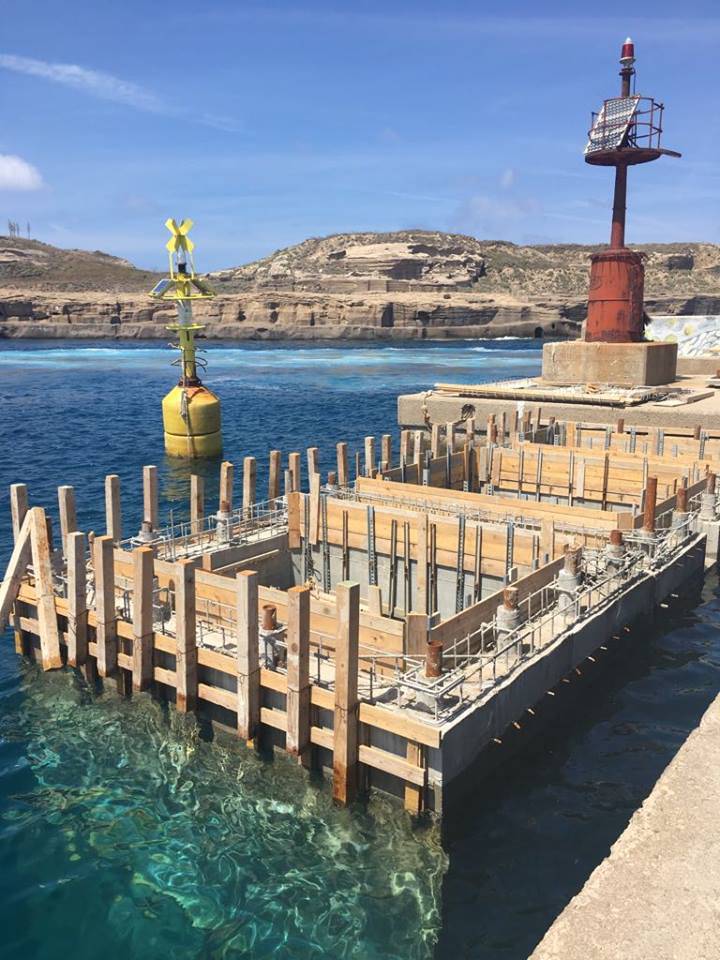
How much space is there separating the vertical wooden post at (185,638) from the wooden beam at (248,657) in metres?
1.00

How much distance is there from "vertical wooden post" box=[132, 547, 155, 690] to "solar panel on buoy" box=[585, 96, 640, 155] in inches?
1283

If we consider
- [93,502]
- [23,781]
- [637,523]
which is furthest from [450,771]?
[93,502]

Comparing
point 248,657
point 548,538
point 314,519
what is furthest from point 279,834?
point 314,519

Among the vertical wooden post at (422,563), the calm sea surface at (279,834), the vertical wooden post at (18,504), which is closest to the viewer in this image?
the calm sea surface at (279,834)

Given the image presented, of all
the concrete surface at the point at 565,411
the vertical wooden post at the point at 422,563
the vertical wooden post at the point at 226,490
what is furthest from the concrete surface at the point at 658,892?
the concrete surface at the point at 565,411

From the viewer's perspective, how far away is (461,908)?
10047 mm

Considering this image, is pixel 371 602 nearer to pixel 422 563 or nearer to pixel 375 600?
pixel 375 600

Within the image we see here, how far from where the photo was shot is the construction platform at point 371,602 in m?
11.4

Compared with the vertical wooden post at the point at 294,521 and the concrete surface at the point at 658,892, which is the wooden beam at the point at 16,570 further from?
the concrete surface at the point at 658,892

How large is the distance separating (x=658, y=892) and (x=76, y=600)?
1066 cm

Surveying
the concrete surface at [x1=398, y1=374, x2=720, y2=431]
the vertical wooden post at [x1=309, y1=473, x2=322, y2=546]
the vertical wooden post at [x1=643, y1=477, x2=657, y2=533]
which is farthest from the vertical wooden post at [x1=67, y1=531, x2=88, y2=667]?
the concrete surface at [x1=398, y1=374, x2=720, y2=431]

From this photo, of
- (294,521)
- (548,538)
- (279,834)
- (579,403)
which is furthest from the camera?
(579,403)

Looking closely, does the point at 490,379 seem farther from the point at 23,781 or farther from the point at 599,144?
the point at 23,781

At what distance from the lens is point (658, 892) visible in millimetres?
7137
